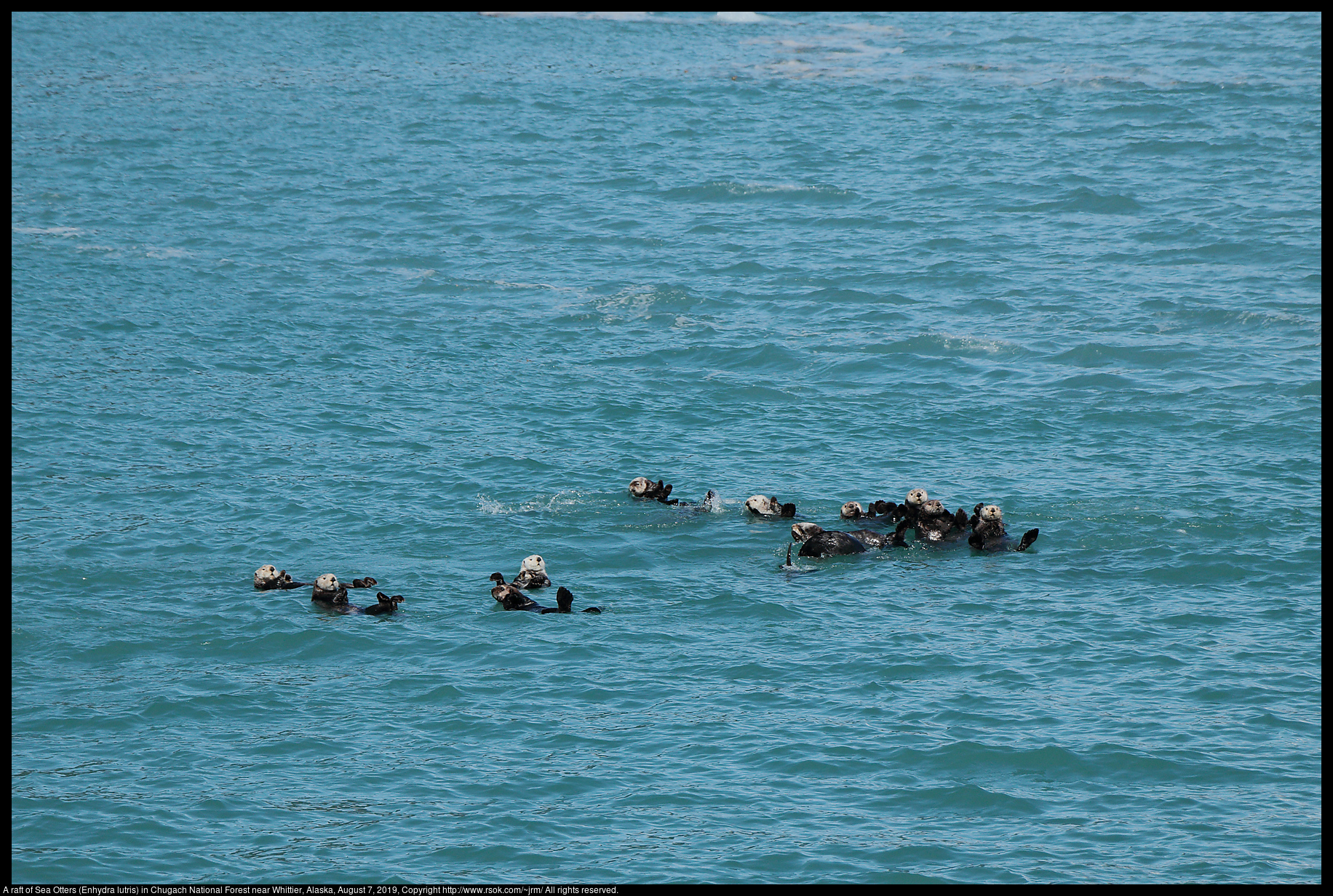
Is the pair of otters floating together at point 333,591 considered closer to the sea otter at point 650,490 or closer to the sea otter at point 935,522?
the sea otter at point 650,490

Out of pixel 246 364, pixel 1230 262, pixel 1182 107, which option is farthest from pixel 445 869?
pixel 1182 107

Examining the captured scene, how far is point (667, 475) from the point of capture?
28562mm

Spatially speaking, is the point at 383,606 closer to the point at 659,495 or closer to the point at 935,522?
the point at 659,495

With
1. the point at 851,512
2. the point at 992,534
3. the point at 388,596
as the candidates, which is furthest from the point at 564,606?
the point at 992,534

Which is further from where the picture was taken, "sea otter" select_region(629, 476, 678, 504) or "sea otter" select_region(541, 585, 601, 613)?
"sea otter" select_region(629, 476, 678, 504)

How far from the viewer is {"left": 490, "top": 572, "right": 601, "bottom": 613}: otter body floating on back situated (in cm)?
2206

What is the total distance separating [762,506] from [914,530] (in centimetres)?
275

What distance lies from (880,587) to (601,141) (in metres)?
39.2

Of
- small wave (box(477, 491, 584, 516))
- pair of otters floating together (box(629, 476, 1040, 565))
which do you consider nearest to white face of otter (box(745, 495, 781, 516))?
pair of otters floating together (box(629, 476, 1040, 565))

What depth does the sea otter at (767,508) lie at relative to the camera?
25672 millimetres

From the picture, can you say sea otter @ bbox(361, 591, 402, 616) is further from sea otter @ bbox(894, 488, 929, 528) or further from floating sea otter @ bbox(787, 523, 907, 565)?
sea otter @ bbox(894, 488, 929, 528)

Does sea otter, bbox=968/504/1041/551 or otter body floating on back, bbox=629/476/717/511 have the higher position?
otter body floating on back, bbox=629/476/717/511

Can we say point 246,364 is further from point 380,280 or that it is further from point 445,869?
point 445,869

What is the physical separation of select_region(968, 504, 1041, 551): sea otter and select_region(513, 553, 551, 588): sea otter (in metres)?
7.32
